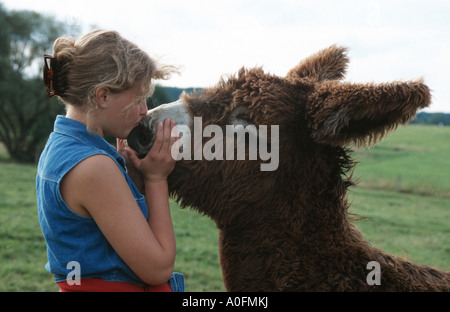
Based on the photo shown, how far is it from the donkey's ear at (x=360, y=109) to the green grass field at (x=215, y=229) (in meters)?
0.28

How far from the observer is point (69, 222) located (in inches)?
78.4

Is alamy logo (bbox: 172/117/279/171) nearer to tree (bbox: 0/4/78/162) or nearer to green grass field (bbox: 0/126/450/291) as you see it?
green grass field (bbox: 0/126/450/291)

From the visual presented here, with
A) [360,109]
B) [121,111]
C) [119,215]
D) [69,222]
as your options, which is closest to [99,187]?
[119,215]

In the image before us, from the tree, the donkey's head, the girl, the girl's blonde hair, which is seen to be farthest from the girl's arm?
the tree

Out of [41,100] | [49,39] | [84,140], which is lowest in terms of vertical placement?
[84,140]

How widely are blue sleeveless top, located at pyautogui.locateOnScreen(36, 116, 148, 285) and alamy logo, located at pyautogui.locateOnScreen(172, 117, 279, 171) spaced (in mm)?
571

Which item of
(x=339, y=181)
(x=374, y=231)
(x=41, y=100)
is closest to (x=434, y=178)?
(x=374, y=231)

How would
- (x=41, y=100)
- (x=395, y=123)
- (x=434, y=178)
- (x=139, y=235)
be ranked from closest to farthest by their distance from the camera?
(x=139, y=235), (x=395, y=123), (x=434, y=178), (x=41, y=100)

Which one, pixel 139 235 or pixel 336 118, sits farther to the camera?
pixel 336 118

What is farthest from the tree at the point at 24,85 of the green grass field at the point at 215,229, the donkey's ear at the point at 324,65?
the donkey's ear at the point at 324,65
